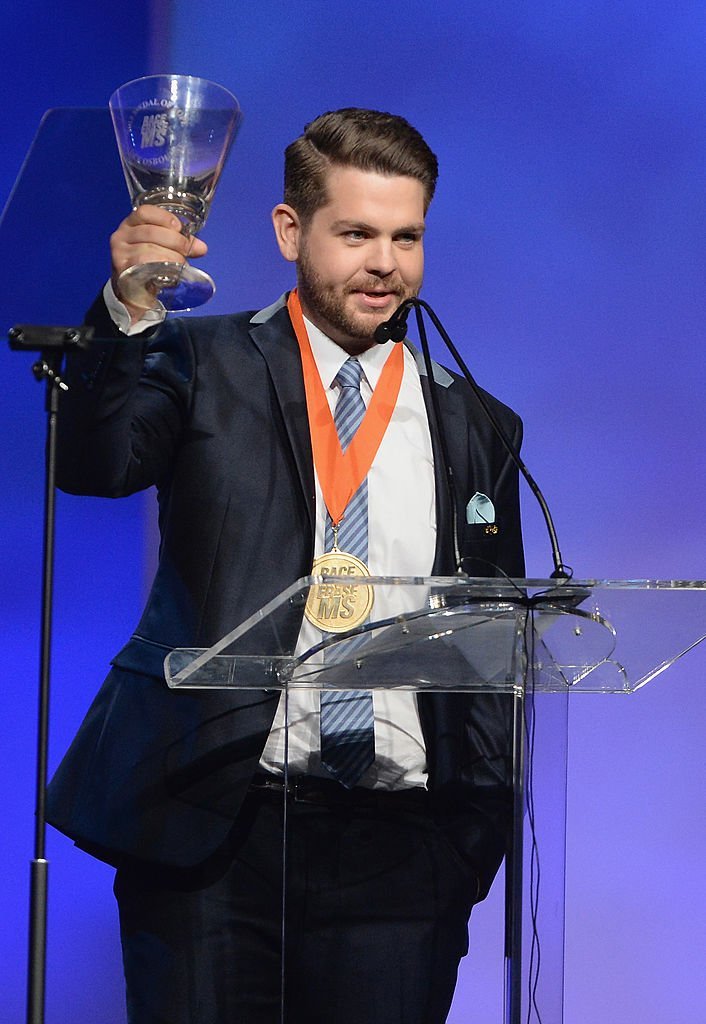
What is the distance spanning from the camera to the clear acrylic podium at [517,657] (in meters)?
1.56

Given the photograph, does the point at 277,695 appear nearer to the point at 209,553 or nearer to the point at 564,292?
the point at 209,553

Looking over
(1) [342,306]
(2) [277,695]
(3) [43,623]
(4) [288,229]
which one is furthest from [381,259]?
(3) [43,623]

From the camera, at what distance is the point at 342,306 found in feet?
7.50

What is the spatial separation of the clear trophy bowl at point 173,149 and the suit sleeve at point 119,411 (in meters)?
0.07

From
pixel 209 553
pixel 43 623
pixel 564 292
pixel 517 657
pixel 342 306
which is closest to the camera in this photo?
pixel 43 623

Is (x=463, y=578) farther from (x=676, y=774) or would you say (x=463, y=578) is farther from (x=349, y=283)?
(x=676, y=774)

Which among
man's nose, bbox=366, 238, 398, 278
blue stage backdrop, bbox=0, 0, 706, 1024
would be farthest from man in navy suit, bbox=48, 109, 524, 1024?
blue stage backdrop, bbox=0, 0, 706, 1024

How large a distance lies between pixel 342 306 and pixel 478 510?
1.36 feet

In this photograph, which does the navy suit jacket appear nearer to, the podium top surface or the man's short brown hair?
the podium top surface

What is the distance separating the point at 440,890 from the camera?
1.84 m

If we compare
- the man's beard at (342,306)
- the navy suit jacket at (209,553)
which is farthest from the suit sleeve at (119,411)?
the man's beard at (342,306)

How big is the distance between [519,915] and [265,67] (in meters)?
2.10

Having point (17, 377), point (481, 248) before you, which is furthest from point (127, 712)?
point (481, 248)

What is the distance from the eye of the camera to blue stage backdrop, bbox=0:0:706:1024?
3105mm
